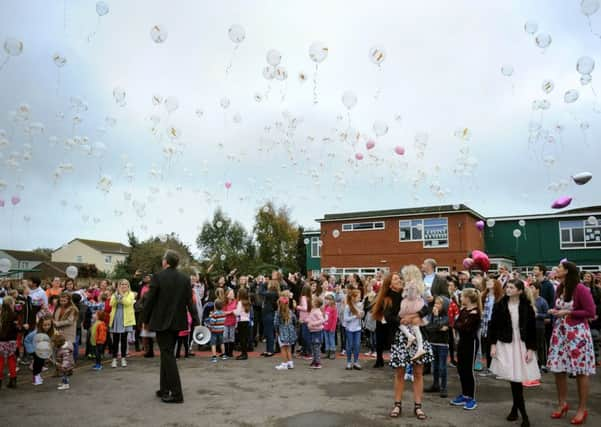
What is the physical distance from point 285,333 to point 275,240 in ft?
131

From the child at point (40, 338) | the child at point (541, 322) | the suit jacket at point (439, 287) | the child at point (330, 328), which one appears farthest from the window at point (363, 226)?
the child at point (40, 338)

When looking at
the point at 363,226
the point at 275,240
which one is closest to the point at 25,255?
the point at 275,240

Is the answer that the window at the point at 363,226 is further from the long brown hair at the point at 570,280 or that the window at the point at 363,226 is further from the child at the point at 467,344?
the long brown hair at the point at 570,280

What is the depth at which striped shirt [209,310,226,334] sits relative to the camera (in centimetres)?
1102

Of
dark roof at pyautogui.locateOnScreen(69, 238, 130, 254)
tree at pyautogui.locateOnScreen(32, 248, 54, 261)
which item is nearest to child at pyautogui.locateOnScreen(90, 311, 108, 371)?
dark roof at pyautogui.locateOnScreen(69, 238, 130, 254)

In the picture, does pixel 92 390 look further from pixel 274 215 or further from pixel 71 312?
pixel 274 215

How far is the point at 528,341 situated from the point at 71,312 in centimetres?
813

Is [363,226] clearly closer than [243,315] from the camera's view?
No

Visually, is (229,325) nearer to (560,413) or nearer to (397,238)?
(560,413)

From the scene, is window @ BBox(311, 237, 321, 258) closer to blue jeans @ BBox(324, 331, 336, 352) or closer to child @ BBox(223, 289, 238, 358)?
child @ BBox(223, 289, 238, 358)

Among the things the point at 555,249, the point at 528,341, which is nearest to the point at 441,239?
the point at 555,249

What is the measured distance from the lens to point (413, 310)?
5906 mm

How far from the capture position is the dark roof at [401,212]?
98.0ft

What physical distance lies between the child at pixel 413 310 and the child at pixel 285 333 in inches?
166
